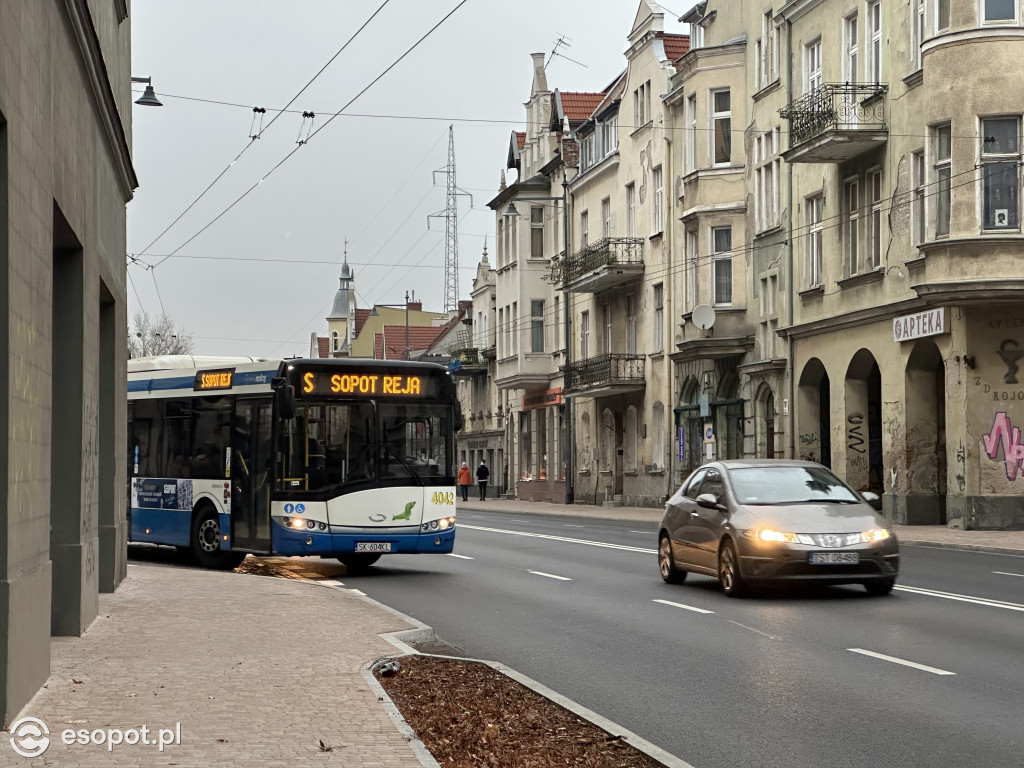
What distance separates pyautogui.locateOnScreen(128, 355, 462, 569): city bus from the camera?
20219mm

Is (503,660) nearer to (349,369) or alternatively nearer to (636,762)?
(636,762)

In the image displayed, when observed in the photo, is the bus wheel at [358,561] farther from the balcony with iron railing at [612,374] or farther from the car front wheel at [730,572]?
the balcony with iron railing at [612,374]

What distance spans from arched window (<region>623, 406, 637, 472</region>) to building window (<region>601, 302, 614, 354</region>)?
3284 mm

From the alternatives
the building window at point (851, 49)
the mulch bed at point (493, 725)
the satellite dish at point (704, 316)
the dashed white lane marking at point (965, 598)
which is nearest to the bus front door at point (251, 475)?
the dashed white lane marking at point (965, 598)

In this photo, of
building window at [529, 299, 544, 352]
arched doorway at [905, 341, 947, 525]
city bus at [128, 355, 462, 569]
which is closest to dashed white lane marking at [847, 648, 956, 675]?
city bus at [128, 355, 462, 569]

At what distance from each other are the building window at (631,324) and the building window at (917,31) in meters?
21.8

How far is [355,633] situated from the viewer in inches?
510

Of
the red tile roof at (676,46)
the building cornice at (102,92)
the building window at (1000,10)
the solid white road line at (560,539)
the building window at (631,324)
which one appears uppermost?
the red tile roof at (676,46)

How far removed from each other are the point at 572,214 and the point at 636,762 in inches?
2192

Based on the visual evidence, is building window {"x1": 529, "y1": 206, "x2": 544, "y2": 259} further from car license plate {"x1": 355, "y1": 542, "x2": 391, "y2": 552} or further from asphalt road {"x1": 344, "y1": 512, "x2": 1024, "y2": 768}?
car license plate {"x1": 355, "y1": 542, "x2": 391, "y2": 552}

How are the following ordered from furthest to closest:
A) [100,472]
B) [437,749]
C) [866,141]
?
1. [866,141]
2. [100,472]
3. [437,749]

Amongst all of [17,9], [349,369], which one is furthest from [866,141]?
→ [17,9]

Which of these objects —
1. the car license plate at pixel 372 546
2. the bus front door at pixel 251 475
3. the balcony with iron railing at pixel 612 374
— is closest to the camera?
the car license plate at pixel 372 546

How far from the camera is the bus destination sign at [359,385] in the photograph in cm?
2033
